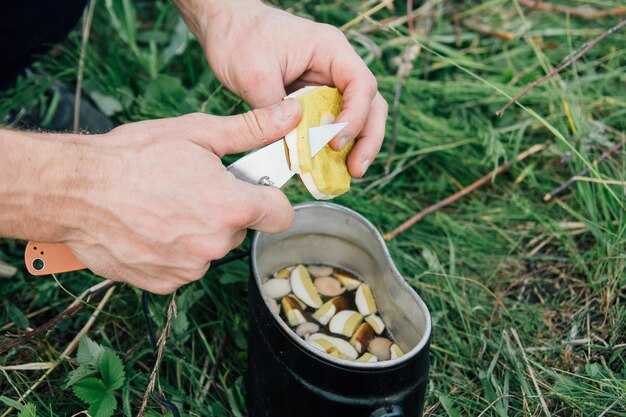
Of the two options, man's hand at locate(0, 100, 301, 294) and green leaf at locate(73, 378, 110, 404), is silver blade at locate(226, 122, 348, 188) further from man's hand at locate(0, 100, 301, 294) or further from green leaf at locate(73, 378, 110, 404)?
green leaf at locate(73, 378, 110, 404)

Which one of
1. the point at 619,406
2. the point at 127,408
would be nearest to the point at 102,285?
the point at 127,408

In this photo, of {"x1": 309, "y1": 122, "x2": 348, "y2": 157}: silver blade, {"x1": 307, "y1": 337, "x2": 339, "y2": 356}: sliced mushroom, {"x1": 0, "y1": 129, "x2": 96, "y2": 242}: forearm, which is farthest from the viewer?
{"x1": 307, "y1": 337, "x2": 339, "y2": 356}: sliced mushroom

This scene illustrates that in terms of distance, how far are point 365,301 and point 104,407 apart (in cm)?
50

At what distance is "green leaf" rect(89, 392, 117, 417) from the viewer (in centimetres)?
98

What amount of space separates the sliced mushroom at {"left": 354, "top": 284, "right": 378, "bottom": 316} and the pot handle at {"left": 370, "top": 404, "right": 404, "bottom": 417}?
0.28 meters

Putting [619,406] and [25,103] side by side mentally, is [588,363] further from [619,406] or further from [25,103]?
[25,103]

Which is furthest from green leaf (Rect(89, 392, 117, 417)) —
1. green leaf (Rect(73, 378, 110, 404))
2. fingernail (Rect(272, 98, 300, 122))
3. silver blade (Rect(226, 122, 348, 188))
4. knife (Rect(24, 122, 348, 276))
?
fingernail (Rect(272, 98, 300, 122))

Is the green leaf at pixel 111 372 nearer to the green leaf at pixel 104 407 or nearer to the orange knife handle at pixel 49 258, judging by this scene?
the green leaf at pixel 104 407

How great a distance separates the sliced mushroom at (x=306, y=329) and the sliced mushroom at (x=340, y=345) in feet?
0.06

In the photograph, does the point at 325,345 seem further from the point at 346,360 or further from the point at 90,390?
the point at 90,390

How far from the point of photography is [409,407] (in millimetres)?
911

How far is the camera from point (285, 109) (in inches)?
35.9

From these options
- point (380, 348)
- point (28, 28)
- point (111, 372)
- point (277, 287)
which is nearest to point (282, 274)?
point (277, 287)

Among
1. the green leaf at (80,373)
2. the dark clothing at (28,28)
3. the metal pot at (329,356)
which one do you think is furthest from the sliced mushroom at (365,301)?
the dark clothing at (28,28)
